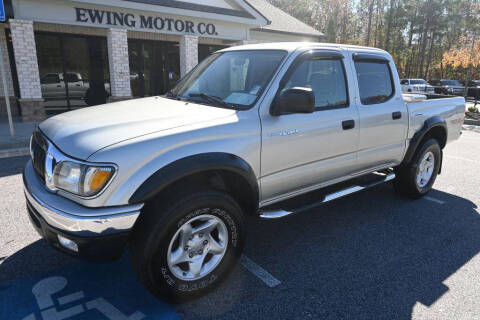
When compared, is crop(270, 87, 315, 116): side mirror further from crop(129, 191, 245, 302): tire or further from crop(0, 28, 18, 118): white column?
crop(0, 28, 18, 118): white column

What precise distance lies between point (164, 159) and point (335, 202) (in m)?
3.19

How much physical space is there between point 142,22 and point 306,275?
42.6 feet

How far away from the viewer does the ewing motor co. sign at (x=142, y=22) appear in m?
12.3

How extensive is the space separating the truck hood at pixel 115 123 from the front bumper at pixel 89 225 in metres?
0.35

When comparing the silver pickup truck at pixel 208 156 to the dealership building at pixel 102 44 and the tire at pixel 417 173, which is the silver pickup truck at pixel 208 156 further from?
the dealership building at pixel 102 44

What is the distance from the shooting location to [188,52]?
1494cm

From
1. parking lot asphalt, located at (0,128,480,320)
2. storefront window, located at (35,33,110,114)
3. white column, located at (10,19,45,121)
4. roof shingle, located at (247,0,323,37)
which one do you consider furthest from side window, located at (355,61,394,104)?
roof shingle, located at (247,0,323,37)

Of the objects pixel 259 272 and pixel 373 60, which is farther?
pixel 373 60

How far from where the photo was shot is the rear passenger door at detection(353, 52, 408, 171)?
3912 mm

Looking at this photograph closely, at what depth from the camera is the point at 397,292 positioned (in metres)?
2.89

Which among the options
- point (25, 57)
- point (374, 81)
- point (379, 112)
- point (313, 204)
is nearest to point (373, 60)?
point (374, 81)

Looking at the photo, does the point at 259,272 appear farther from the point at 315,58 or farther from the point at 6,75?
the point at 6,75

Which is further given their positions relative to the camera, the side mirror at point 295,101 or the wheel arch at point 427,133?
the wheel arch at point 427,133

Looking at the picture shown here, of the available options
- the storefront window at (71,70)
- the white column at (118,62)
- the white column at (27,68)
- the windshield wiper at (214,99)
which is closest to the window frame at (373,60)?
the windshield wiper at (214,99)
